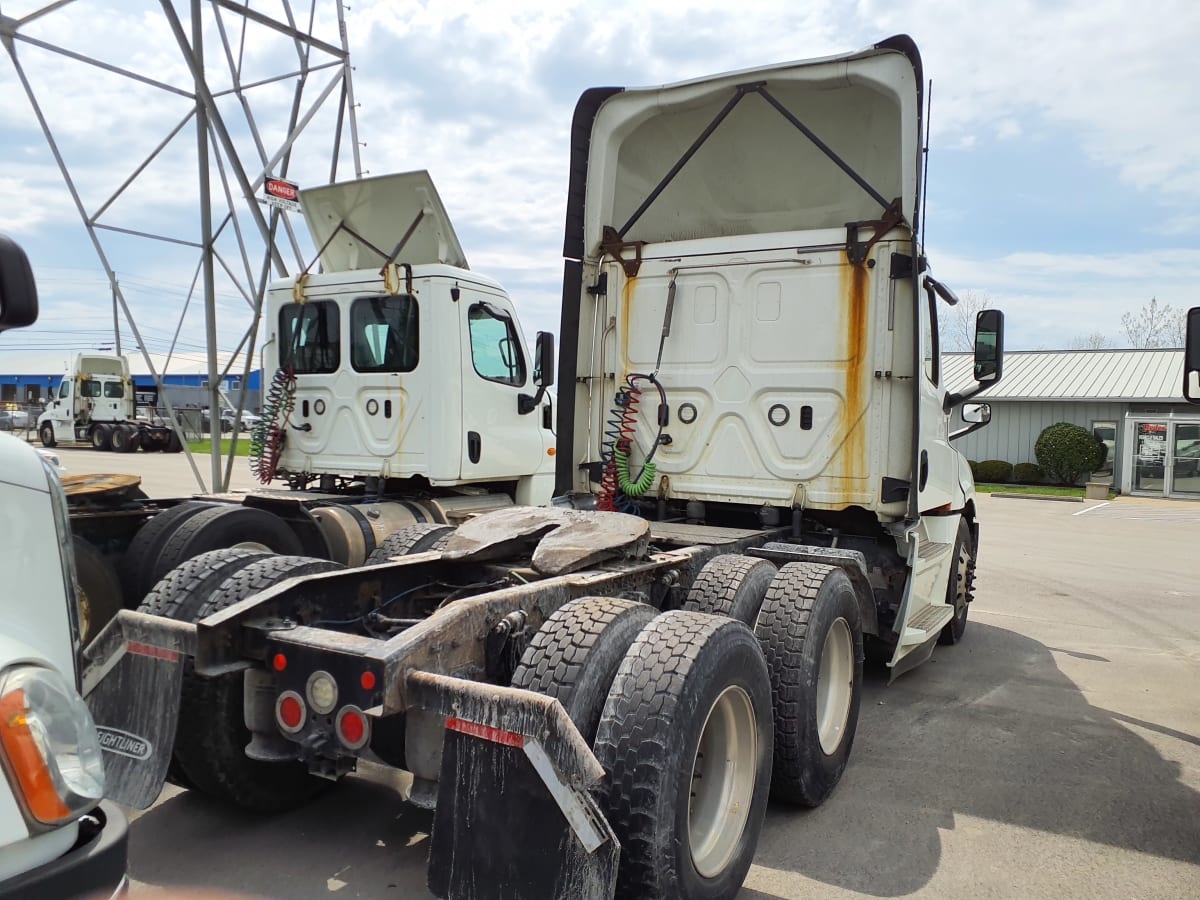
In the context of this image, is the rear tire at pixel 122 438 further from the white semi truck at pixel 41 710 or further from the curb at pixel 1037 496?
the white semi truck at pixel 41 710

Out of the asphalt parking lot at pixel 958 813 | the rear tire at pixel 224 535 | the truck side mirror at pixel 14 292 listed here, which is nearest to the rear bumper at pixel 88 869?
the asphalt parking lot at pixel 958 813

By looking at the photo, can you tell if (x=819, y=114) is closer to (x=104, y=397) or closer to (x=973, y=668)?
(x=973, y=668)

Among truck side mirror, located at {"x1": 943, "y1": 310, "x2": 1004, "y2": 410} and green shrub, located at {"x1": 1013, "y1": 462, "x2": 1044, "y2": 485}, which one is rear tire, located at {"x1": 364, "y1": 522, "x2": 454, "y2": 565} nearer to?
truck side mirror, located at {"x1": 943, "y1": 310, "x2": 1004, "y2": 410}

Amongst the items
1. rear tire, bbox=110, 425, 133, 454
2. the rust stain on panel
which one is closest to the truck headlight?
A: the rust stain on panel

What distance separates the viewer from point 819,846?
3746mm

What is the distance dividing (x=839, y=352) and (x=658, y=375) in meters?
1.17

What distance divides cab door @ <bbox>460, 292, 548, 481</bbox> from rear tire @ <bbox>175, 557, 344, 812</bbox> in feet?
12.3

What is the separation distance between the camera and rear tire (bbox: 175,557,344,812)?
3379 millimetres

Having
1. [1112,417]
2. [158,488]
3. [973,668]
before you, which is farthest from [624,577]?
[1112,417]

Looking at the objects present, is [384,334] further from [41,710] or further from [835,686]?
[41,710]

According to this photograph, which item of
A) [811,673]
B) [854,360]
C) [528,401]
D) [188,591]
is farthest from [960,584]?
[188,591]

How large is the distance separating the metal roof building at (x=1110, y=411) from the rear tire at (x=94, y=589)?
77.6 feet

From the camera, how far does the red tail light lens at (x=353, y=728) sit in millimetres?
2727

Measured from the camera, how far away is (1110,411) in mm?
26062
